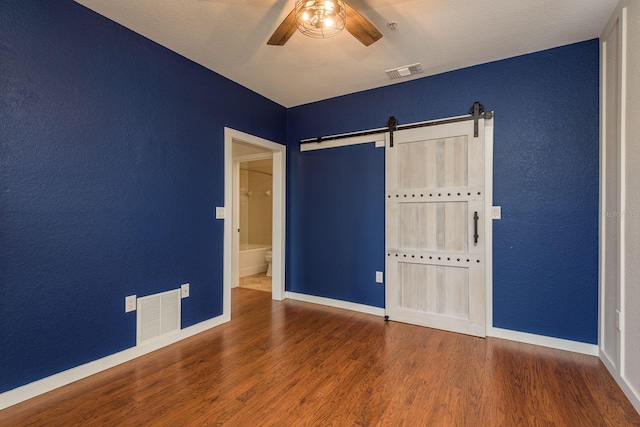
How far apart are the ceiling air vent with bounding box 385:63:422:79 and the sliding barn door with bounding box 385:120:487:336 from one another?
1.89ft

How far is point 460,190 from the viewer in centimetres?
299

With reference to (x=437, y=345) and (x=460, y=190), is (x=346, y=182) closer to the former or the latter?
(x=460, y=190)

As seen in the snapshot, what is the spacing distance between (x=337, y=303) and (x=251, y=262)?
2.42 m

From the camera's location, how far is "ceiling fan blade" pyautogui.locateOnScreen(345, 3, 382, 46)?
5.69ft

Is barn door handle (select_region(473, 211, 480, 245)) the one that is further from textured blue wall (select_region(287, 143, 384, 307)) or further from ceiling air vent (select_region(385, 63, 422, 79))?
ceiling air vent (select_region(385, 63, 422, 79))

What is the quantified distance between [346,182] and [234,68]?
1753 mm

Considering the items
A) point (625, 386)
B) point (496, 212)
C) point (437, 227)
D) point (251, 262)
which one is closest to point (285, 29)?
point (437, 227)

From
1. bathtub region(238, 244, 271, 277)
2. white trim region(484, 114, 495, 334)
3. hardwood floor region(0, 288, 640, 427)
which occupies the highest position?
white trim region(484, 114, 495, 334)

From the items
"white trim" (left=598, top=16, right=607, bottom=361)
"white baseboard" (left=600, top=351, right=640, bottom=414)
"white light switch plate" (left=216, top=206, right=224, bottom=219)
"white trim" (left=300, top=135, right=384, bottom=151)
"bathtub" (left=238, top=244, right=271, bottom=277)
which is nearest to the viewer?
"white baseboard" (left=600, top=351, right=640, bottom=414)

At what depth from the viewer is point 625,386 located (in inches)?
76.6

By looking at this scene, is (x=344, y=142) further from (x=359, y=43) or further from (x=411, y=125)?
(x=359, y=43)

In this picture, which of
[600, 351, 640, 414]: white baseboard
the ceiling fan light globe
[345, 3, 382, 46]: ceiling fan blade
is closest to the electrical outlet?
the ceiling fan light globe

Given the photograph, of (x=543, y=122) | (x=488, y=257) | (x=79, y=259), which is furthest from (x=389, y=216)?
(x=79, y=259)

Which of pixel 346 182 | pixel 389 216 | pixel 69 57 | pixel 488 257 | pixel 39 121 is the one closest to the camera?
pixel 39 121
